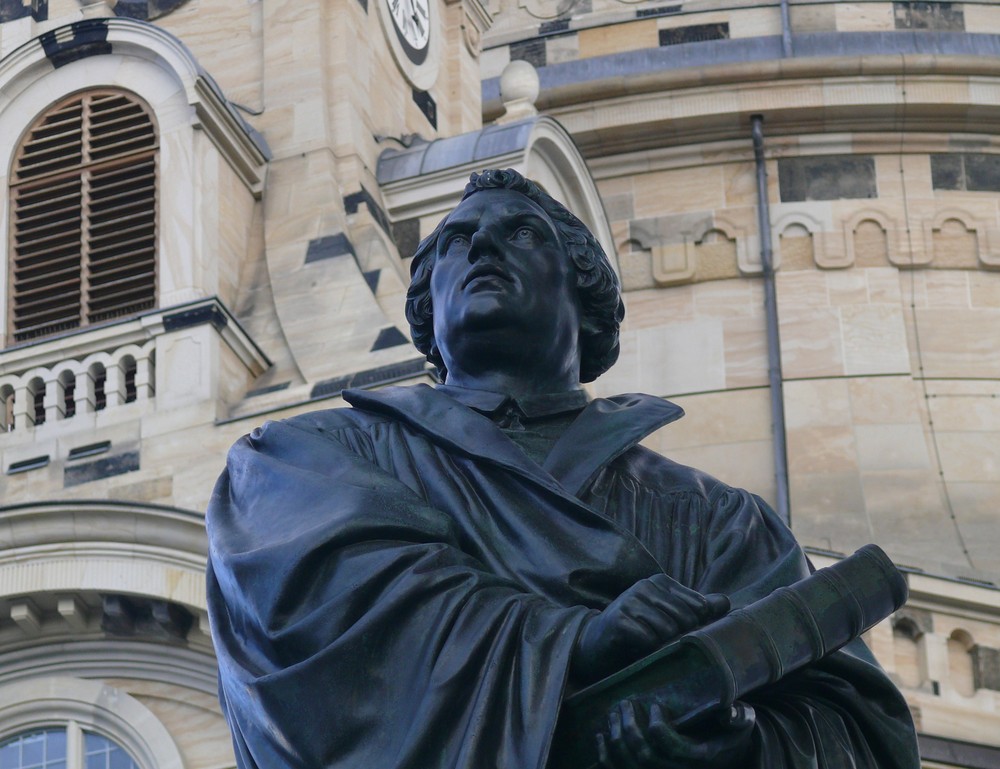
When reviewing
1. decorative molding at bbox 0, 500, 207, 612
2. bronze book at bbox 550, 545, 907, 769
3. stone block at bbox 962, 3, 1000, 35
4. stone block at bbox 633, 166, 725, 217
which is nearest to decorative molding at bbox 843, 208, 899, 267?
stone block at bbox 633, 166, 725, 217

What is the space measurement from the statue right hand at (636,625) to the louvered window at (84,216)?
1284cm

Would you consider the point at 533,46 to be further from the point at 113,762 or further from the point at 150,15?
the point at 113,762

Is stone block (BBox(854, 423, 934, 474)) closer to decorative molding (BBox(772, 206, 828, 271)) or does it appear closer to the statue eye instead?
decorative molding (BBox(772, 206, 828, 271))

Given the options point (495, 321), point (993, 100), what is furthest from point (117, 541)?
point (993, 100)

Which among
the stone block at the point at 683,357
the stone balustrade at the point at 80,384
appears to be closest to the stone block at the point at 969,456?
the stone block at the point at 683,357

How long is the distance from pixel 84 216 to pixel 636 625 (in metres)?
13.5

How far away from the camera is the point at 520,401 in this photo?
5.10 metres

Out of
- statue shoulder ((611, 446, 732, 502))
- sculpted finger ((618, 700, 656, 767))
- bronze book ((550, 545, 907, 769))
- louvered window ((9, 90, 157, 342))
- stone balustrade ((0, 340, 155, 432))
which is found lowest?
sculpted finger ((618, 700, 656, 767))

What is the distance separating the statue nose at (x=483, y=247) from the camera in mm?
5148

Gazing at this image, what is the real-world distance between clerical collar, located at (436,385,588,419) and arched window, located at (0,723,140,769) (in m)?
11.3

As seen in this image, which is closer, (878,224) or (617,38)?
(878,224)

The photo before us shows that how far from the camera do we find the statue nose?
5.15 m

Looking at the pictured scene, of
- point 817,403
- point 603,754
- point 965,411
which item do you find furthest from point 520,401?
point 965,411

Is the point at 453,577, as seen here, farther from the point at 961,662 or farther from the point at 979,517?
the point at 979,517
